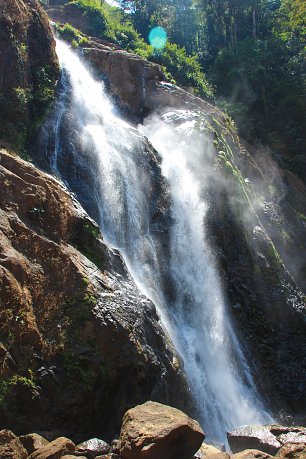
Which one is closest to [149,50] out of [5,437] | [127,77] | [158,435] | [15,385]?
[127,77]

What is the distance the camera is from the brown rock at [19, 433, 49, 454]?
727cm

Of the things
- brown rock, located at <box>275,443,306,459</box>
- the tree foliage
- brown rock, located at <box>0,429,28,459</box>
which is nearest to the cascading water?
brown rock, located at <box>275,443,306,459</box>

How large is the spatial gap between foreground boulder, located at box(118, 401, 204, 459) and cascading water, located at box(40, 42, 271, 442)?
539 cm

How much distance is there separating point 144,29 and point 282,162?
2221 cm

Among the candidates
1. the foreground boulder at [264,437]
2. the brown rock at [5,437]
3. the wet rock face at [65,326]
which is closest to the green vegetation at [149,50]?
the wet rock face at [65,326]

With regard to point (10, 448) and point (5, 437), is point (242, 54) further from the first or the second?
point (10, 448)

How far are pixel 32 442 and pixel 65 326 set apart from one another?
2.60m

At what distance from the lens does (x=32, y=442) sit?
7359mm

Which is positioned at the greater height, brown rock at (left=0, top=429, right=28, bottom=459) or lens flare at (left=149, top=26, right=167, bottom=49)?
lens flare at (left=149, top=26, right=167, bottom=49)

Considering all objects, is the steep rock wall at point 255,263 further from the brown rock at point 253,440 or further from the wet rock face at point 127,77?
the brown rock at point 253,440

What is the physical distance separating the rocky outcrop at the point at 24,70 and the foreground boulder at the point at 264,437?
10.1 m

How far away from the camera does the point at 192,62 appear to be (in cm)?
3812

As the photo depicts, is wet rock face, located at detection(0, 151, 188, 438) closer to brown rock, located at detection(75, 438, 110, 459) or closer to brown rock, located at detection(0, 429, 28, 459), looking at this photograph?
brown rock, located at detection(75, 438, 110, 459)

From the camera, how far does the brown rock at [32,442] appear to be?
23.8 feet
